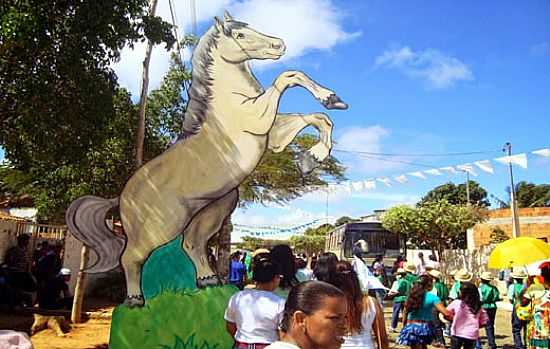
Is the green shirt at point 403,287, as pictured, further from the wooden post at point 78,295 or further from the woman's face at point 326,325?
the woman's face at point 326,325

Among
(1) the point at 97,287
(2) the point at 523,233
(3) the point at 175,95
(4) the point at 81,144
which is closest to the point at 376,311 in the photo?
(4) the point at 81,144

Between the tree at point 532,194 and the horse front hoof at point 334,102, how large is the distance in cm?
3706

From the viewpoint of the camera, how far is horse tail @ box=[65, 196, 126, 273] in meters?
5.61

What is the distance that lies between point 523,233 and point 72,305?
2076 cm

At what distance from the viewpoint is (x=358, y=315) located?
3213mm

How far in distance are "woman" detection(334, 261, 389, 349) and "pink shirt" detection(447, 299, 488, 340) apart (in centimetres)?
292

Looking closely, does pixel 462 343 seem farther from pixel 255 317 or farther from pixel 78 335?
pixel 78 335

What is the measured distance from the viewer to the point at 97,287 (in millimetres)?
13438

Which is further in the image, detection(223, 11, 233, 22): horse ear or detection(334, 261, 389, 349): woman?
detection(223, 11, 233, 22): horse ear

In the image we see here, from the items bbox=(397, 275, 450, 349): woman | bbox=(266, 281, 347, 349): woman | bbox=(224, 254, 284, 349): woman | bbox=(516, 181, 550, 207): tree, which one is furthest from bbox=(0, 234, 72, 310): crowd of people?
bbox=(516, 181, 550, 207): tree

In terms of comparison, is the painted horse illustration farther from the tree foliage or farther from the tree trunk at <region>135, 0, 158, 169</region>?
the tree foliage

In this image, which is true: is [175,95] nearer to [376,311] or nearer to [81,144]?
[81,144]

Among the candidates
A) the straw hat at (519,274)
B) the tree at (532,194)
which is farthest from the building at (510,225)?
the straw hat at (519,274)

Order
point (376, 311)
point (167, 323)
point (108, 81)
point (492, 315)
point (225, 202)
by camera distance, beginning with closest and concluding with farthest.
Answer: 1. point (376, 311)
2. point (167, 323)
3. point (225, 202)
4. point (108, 81)
5. point (492, 315)
